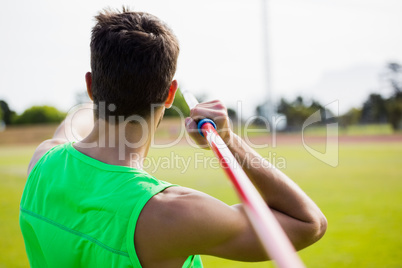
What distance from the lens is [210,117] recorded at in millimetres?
1652

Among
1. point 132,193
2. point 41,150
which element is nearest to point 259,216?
point 132,193

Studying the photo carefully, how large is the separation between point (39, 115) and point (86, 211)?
6796 centimetres

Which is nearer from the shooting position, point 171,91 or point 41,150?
point 171,91

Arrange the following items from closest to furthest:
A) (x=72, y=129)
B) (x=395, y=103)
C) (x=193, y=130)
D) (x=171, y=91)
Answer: (x=171, y=91) → (x=193, y=130) → (x=72, y=129) → (x=395, y=103)

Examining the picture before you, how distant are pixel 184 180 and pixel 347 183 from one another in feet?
16.4

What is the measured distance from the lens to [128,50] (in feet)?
4.69

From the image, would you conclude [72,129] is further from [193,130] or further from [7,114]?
[7,114]

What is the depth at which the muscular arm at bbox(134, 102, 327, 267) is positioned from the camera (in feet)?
4.03

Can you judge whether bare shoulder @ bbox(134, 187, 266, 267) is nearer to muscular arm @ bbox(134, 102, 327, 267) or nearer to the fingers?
muscular arm @ bbox(134, 102, 327, 267)

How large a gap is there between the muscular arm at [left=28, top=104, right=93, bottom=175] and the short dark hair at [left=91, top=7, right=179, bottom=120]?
0.55 m

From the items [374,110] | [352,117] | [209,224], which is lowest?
[352,117]

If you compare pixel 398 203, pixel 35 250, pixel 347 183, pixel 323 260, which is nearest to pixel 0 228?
pixel 323 260

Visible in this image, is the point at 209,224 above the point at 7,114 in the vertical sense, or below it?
above

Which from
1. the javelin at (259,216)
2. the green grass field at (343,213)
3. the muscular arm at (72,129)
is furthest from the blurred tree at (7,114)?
the javelin at (259,216)
